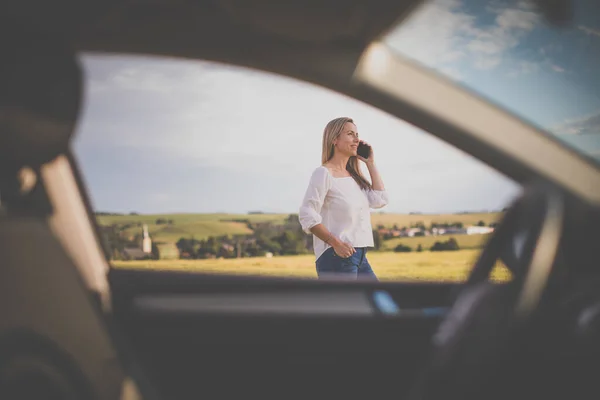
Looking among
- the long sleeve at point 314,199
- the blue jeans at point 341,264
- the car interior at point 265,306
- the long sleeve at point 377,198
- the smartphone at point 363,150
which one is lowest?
the blue jeans at point 341,264

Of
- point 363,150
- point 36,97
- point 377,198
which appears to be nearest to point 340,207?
point 377,198

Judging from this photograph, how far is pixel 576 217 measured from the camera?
4.36ft

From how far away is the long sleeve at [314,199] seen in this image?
3488mm

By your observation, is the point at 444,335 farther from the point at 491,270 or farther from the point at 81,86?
the point at 81,86

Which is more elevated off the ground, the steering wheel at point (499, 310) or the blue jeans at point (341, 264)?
the steering wheel at point (499, 310)

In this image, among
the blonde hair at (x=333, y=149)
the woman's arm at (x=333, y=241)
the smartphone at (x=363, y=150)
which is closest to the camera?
the woman's arm at (x=333, y=241)

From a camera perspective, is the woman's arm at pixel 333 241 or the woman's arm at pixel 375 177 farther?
the woman's arm at pixel 375 177

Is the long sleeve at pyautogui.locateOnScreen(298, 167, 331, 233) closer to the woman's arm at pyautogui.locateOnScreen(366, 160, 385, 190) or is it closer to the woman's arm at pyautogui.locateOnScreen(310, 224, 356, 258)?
the woman's arm at pyautogui.locateOnScreen(310, 224, 356, 258)

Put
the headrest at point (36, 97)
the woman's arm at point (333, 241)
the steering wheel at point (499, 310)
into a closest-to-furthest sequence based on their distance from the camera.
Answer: the steering wheel at point (499, 310) < the headrest at point (36, 97) < the woman's arm at point (333, 241)

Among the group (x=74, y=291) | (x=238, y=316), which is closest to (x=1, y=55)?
(x=74, y=291)

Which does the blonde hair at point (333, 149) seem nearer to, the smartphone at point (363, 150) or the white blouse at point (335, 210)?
the smartphone at point (363, 150)

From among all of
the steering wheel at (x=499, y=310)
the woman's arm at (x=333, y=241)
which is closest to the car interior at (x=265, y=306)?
the steering wheel at (x=499, y=310)

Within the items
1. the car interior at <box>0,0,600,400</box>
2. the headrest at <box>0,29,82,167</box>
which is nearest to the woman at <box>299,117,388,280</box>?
the car interior at <box>0,0,600,400</box>

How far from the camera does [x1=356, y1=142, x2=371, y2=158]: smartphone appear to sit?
12.8ft
